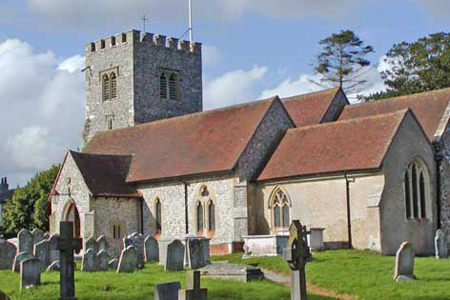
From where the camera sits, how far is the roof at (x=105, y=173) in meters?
40.1

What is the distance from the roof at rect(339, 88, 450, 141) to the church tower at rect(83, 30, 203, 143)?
1643 cm

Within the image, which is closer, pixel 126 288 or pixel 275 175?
pixel 126 288

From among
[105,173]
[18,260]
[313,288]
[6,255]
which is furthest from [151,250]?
[105,173]

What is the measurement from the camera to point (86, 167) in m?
41.2

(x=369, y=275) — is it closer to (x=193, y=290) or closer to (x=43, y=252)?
(x=193, y=290)

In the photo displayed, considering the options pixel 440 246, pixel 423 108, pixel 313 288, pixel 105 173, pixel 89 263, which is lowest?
pixel 313 288

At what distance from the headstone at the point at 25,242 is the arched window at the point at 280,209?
10723 millimetres

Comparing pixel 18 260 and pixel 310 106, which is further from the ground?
pixel 310 106

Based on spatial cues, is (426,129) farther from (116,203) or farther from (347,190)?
(116,203)

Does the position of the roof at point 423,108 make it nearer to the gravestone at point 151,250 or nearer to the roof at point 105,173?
the roof at point 105,173

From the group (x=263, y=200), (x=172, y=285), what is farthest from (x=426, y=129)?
(x=172, y=285)

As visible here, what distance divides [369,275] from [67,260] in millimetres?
9776

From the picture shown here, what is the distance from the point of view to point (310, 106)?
42906mm

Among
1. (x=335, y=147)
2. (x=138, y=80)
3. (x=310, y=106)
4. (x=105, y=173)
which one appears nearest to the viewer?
(x=335, y=147)
